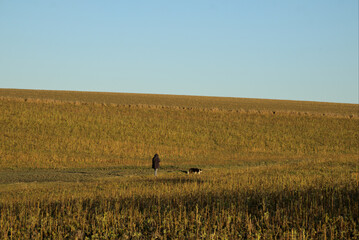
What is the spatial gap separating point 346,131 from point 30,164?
1720 inches

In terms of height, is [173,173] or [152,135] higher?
[152,135]

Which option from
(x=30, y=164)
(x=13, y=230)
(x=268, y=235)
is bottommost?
(x=30, y=164)

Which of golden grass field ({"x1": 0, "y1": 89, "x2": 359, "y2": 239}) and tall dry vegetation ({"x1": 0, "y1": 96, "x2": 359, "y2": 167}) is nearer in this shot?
golden grass field ({"x1": 0, "y1": 89, "x2": 359, "y2": 239})

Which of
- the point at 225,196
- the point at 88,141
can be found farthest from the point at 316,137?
the point at 225,196

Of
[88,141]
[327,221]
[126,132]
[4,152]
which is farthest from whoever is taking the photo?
[126,132]

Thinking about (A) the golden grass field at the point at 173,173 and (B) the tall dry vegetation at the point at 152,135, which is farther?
(B) the tall dry vegetation at the point at 152,135

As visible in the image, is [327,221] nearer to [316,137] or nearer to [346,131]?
[316,137]

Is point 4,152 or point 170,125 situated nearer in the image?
point 4,152

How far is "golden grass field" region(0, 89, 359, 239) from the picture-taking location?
26.4 feet

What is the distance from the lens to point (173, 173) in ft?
86.5

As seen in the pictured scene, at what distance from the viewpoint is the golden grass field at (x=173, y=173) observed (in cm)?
805

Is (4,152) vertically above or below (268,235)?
below

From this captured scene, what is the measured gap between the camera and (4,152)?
3638 centimetres

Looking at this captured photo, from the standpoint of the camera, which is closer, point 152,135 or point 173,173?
point 173,173
